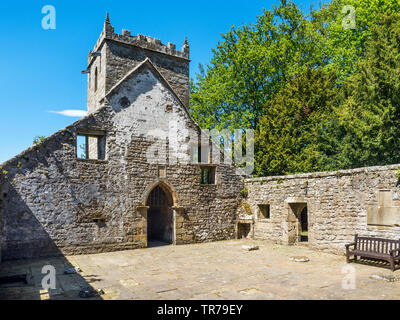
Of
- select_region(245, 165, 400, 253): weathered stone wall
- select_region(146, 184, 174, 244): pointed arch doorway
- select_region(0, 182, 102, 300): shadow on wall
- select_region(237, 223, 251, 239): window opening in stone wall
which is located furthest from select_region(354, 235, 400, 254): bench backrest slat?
select_region(0, 182, 102, 300): shadow on wall

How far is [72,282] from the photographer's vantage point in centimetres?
700

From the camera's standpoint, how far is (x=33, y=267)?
8500 millimetres

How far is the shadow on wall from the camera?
6.12m

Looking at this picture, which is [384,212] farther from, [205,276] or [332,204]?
[205,276]

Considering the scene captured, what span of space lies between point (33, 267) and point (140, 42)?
9930 millimetres

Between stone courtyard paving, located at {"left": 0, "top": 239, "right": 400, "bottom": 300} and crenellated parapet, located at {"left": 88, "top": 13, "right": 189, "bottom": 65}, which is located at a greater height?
crenellated parapet, located at {"left": 88, "top": 13, "right": 189, "bottom": 65}

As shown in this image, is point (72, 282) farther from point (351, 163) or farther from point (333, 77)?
point (333, 77)

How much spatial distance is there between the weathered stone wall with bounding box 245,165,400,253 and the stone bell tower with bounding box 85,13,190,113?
6.29 metres

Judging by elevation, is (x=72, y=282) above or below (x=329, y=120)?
below

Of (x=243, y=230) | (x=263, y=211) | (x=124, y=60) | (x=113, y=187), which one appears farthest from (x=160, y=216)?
(x=124, y=60)

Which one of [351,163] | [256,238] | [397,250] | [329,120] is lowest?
[256,238]

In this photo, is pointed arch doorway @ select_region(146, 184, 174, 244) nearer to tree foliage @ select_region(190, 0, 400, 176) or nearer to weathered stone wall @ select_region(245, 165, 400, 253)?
weathered stone wall @ select_region(245, 165, 400, 253)
